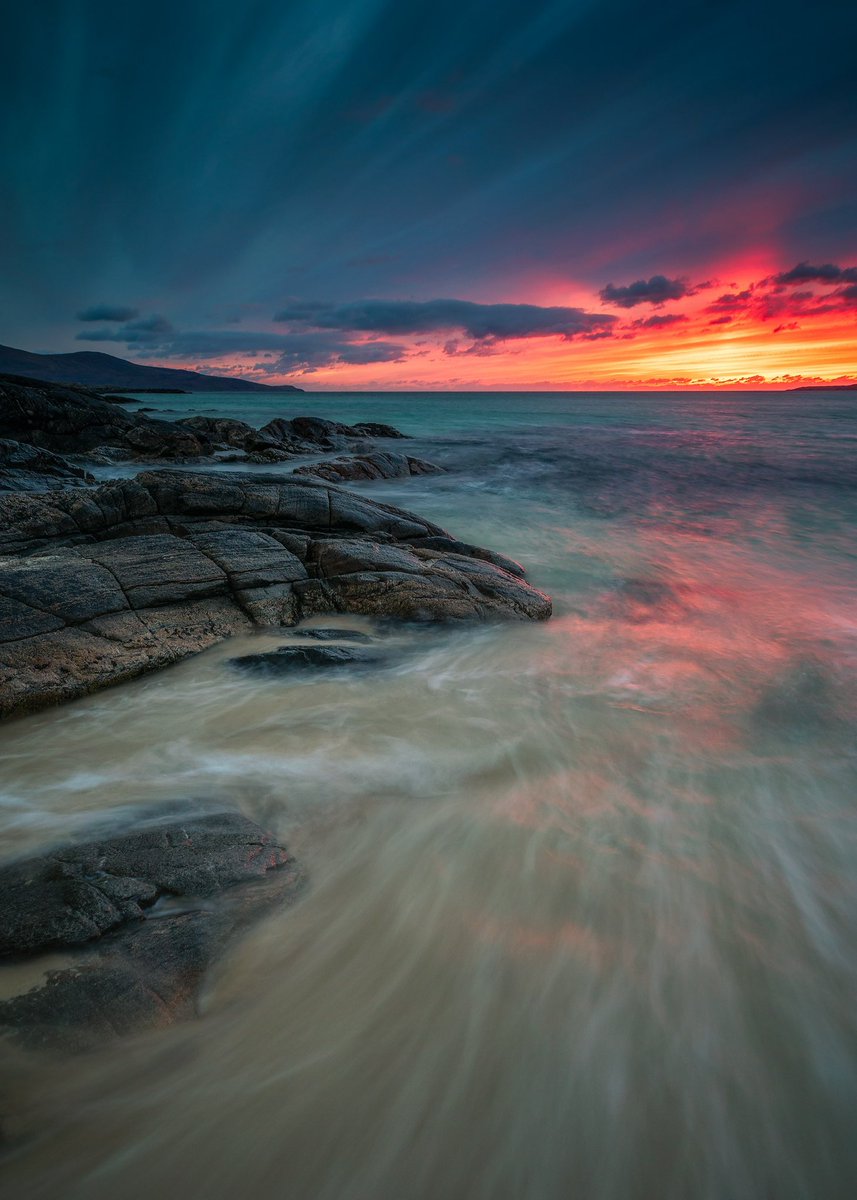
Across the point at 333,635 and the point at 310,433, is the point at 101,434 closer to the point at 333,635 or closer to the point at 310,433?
the point at 310,433

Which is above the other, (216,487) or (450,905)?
(216,487)

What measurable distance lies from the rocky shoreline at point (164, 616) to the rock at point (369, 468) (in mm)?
9087

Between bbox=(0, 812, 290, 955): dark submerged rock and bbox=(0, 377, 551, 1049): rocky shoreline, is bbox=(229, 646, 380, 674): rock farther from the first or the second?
bbox=(0, 812, 290, 955): dark submerged rock

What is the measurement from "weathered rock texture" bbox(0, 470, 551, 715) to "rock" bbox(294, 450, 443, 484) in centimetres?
1051

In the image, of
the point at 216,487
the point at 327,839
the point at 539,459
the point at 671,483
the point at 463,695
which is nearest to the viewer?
the point at 327,839

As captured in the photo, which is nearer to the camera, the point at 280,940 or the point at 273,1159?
the point at 273,1159

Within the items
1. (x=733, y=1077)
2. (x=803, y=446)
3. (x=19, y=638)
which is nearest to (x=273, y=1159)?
(x=733, y=1077)

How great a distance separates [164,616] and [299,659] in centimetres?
153

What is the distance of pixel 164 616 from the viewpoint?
5695 mm

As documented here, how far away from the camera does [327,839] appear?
352 centimetres

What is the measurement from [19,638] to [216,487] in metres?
3.57

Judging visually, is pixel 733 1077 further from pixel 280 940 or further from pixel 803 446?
pixel 803 446

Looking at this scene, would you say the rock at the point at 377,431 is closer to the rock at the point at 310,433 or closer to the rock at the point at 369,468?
the rock at the point at 310,433

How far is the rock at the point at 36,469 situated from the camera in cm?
1252
